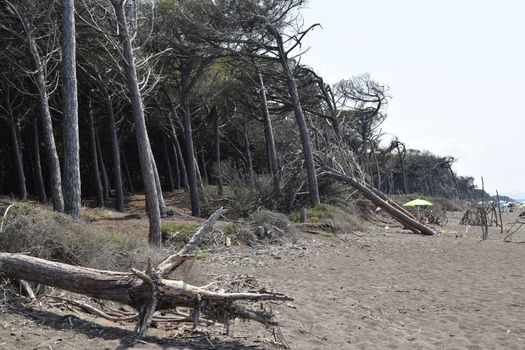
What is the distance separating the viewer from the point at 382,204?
2367cm

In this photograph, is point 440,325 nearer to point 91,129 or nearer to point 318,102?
point 91,129

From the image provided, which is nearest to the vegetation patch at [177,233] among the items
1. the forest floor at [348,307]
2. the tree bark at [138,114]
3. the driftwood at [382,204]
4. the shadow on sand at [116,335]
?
the forest floor at [348,307]

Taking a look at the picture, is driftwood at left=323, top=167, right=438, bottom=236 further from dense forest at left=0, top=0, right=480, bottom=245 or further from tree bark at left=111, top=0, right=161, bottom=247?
tree bark at left=111, top=0, right=161, bottom=247

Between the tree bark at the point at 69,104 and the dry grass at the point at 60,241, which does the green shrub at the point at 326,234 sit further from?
the dry grass at the point at 60,241

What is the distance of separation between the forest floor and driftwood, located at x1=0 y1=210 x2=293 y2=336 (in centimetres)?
30

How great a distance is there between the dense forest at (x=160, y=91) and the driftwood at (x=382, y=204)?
56 cm

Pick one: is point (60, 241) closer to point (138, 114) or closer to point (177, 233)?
point (138, 114)

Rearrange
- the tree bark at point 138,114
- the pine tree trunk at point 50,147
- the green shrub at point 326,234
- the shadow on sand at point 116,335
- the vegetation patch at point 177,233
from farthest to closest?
the green shrub at point 326,234 < the pine tree trunk at point 50,147 < the vegetation patch at point 177,233 < the tree bark at point 138,114 < the shadow on sand at point 116,335

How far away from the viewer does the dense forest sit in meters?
13.2

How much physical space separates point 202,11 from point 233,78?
7442 mm

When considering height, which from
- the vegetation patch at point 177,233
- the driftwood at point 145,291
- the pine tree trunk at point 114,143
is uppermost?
the pine tree trunk at point 114,143

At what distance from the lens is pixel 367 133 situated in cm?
4119

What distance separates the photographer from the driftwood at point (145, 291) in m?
5.32

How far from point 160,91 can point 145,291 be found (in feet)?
68.2
